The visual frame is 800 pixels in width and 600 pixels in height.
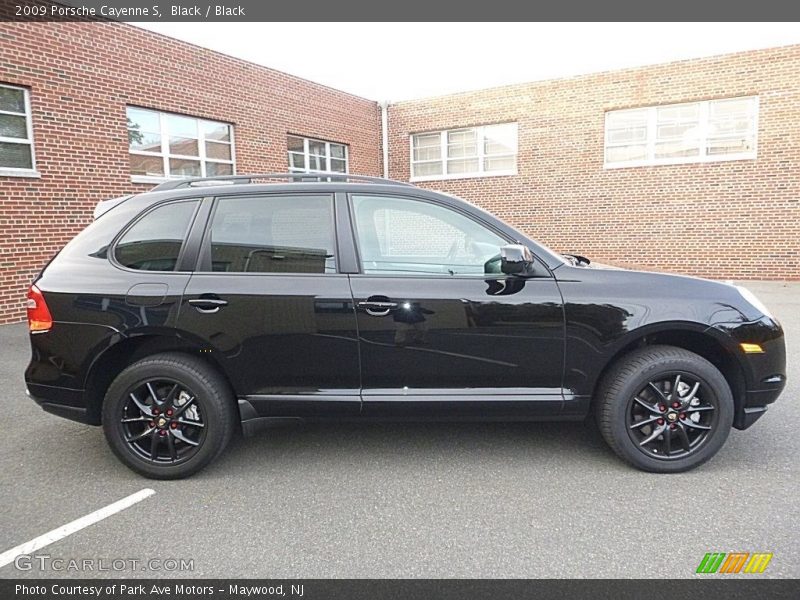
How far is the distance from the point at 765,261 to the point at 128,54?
541 inches

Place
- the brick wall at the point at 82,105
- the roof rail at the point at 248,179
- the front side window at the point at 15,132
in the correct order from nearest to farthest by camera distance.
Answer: the roof rail at the point at 248,179 → the front side window at the point at 15,132 → the brick wall at the point at 82,105

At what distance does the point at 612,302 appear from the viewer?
2.98 meters

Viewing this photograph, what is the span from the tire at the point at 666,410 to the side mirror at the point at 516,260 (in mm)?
859

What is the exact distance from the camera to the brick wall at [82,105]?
307 inches

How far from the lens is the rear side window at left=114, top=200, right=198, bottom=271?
3108 millimetres

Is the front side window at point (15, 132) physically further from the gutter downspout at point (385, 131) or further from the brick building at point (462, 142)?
the gutter downspout at point (385, 131)

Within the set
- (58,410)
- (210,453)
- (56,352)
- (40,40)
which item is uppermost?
(40,40)

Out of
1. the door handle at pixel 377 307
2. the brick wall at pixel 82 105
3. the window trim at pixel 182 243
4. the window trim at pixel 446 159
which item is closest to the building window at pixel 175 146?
the brick wall at pixel 82 105

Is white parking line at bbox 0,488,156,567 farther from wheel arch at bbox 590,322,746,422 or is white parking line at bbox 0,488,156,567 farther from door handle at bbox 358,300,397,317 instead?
wheel arch at bbox 590,322,746,422

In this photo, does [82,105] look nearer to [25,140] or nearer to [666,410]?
[25,140]

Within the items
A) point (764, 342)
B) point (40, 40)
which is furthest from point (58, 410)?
point (40, 40)
